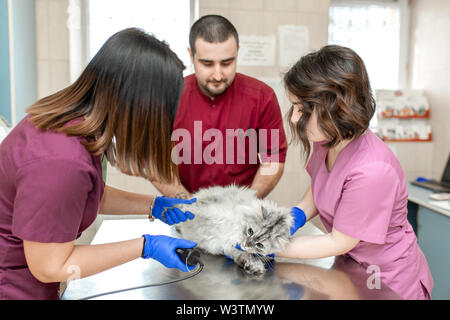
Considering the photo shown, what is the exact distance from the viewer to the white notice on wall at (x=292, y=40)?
311cm

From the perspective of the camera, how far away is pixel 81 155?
0.96 metres

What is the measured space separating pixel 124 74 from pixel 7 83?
74.4 inches

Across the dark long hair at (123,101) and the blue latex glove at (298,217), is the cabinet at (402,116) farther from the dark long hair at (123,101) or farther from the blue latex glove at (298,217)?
the dark long hair at (123,101)

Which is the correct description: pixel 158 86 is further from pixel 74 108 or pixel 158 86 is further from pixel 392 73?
pixel 392 73

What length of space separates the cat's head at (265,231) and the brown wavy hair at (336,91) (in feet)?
1.08

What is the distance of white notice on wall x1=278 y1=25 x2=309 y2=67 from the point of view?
3109 mm

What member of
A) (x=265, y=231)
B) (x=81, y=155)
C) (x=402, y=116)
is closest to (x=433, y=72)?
(x=402, y=116)

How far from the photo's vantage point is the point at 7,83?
248 centimetres

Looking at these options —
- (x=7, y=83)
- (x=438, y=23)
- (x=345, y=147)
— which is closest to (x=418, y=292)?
(x=345, y=147)

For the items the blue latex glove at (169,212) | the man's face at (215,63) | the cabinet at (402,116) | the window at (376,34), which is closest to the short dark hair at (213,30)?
the man's face at (215,63)

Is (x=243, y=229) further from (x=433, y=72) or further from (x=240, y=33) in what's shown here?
(x=433, y=72)

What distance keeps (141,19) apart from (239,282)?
8.73ft

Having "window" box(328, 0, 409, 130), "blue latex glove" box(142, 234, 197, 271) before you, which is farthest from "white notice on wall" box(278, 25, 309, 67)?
"blue latex glove" box(142, 234, 197, 271)

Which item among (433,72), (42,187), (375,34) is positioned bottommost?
(42,187)
